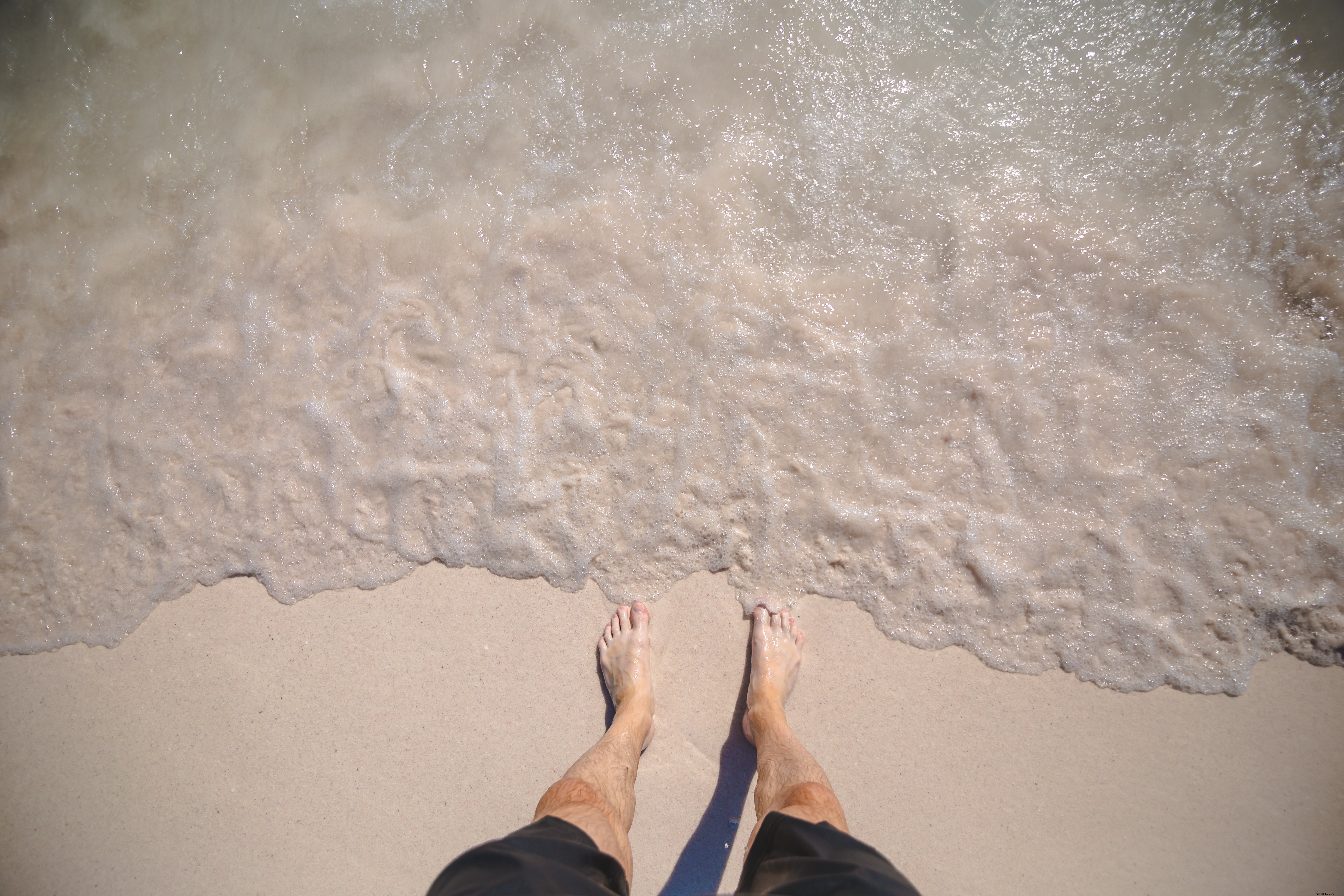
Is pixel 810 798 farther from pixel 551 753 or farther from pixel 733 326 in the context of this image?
pixel 733 326

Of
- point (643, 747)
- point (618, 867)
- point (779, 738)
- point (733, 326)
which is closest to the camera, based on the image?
point (618, 867)

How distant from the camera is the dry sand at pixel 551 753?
1772 mm

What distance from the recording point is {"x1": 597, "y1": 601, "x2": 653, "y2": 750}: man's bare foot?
184 centimetres

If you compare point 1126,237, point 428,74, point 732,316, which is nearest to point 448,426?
point 732,316

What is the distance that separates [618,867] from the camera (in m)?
1.41

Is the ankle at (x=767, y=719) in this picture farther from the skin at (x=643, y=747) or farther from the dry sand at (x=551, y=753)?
the dry sand at (x=551, y=753)

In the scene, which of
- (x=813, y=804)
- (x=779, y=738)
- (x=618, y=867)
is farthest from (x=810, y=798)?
(x=618, y=867)

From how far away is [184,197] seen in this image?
2.25m

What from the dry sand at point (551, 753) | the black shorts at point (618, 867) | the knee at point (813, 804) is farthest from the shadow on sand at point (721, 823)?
the black shorts at point (618, 867)

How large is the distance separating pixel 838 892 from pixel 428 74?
2714 mm

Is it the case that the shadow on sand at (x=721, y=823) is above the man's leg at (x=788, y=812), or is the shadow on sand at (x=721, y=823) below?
below

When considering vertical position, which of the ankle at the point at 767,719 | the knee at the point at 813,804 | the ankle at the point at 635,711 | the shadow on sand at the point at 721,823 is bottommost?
the shadow on sand at the point at 721,823

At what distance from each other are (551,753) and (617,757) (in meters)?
0.26

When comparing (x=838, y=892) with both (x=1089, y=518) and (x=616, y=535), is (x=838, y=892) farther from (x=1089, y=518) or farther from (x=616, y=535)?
(x=1089, y=518)
